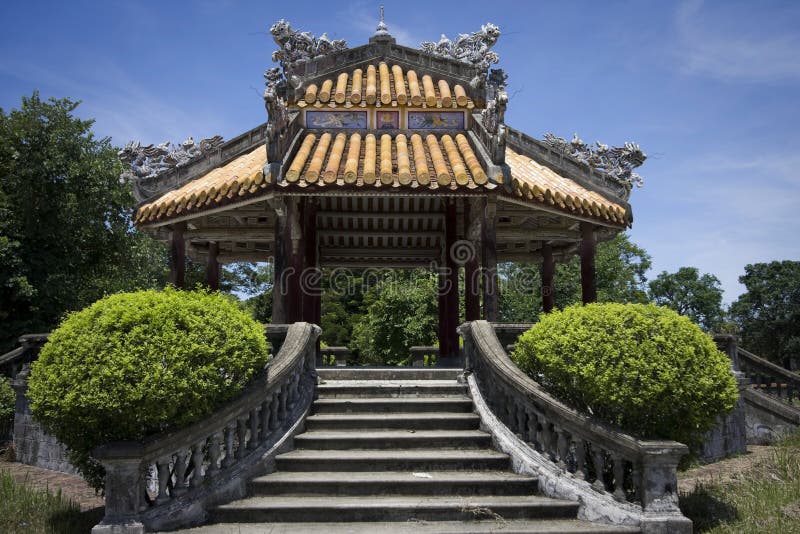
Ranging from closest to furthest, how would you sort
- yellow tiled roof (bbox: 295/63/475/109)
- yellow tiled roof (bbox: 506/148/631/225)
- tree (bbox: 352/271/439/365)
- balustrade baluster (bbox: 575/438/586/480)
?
balustrade baluster (bbox: 575/438/586/480) < yellow tiled roof (bbox: 506/148/631/225) < yellow tiled roof (bbox: 295/63/475/109) < tree (bbox: 352/271/439/365)

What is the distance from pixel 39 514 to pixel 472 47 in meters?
11.2

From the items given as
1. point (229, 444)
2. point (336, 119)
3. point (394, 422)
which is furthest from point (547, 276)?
point (229, 444)

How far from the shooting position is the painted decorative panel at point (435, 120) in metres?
12.3

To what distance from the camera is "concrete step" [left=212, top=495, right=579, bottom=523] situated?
618cm

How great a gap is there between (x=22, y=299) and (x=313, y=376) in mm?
15510

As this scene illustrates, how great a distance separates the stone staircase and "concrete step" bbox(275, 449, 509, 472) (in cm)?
1

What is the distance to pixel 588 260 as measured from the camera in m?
12.0

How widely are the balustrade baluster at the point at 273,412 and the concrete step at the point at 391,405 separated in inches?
40.6

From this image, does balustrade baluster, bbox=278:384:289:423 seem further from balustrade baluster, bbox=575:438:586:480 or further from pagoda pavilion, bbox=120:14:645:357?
balustrade baluster, bbox=575:438:586:480

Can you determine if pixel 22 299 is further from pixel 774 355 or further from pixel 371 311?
pixel 774 355

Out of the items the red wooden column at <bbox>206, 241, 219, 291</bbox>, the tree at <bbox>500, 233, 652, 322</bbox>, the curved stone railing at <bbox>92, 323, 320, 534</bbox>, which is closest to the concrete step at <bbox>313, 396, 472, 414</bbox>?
the curved stone railing at <bbox>92, 323, 320, 534</bbox>

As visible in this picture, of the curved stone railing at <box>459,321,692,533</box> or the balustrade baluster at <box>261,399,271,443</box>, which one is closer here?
the curved stone railing at <box>459,321,692,533</box>

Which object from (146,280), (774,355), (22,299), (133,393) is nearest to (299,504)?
(133,393)

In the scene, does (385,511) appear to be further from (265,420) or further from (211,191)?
(211,191)
